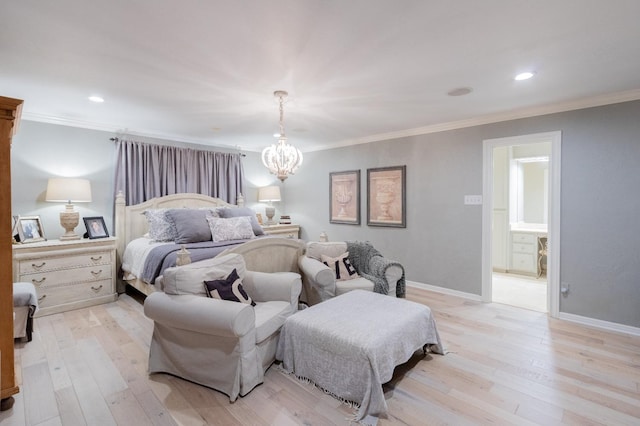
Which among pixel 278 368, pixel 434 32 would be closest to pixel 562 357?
pixel 278 368

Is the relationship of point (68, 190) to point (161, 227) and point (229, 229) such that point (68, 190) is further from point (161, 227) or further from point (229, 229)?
point (229, 229)

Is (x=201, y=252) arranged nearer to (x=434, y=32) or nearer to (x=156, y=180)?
(x=156, y=180)

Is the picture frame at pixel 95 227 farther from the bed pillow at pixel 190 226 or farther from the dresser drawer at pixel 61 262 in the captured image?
the bed pillow at pixel 190 226

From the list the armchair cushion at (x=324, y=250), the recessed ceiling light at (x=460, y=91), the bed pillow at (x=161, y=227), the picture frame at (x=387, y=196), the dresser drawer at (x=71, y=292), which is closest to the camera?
the recessed ceiling light at (x=460, y=91)

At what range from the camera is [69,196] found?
3.69 m

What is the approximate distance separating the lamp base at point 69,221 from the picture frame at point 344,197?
3752 millimetres

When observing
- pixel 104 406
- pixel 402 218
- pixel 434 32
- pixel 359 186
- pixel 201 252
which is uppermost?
pixel 434 32

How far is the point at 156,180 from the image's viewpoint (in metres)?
4.65

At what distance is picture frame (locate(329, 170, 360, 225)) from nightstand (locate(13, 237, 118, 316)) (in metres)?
3.42

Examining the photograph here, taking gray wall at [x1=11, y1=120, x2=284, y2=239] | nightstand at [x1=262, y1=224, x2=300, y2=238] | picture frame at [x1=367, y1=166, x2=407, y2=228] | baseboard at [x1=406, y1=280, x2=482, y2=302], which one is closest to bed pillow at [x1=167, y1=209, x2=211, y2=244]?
gray wall at [x1=11, y1=120, x2=284, y2=239]

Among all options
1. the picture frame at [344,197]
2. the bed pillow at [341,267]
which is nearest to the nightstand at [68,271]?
the bed pillow at [341,267]

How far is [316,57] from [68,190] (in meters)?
3.48

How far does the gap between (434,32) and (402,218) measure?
305 cm

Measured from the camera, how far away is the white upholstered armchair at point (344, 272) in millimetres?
3117
